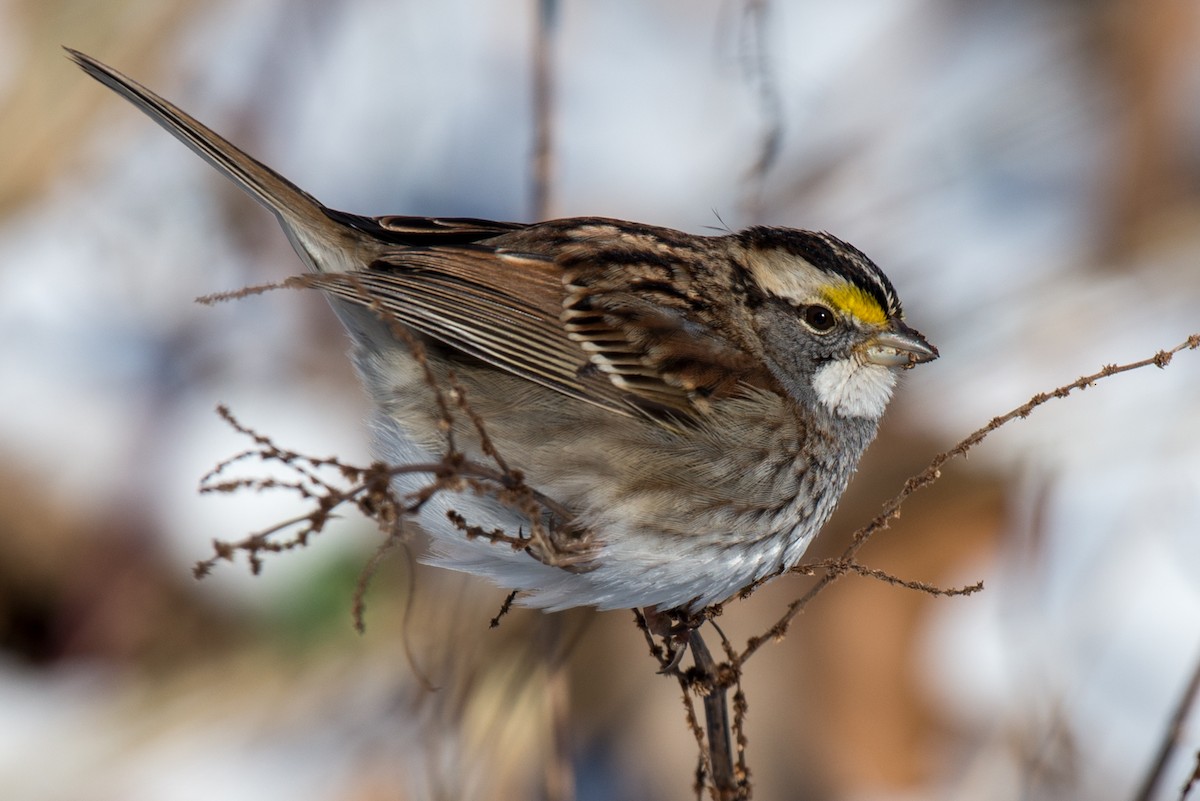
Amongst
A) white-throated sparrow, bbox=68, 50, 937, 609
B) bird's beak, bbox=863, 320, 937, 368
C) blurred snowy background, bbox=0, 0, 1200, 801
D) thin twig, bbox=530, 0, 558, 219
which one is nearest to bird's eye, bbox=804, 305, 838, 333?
white-throated sparrow, bbox=68, 50, 937, 609

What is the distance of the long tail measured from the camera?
8.78 feet

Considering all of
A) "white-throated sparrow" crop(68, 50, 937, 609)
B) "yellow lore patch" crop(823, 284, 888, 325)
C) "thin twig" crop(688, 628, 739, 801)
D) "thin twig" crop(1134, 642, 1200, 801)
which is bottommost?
"thin twig" crop(688, 628, 739, 801)

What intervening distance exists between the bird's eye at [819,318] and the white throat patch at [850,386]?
0.09 metres

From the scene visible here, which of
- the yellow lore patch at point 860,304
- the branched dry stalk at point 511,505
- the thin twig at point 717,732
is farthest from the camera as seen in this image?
the yellow lore patch at point 860,304

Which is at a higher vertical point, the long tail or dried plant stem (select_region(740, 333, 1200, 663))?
the long tail

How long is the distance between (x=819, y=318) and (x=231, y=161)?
58.0 inches

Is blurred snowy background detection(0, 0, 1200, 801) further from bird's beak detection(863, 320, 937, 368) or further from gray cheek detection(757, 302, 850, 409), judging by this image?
bird's beak detection(863, 320, 937, 368)

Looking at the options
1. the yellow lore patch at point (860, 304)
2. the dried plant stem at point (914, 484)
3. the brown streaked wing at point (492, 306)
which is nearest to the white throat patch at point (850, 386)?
the yellow lore patch at point (860, 304)

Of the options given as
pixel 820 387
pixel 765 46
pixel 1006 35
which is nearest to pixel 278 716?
pixel 820 387

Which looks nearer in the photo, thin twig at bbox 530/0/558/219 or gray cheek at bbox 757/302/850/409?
gray cheek at bbox 757/302/850/409

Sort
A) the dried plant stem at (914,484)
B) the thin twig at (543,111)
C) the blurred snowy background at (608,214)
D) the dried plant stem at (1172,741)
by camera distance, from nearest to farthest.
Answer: the dried plant stem at (914,484)
the dried plant stem at (1172,741)
the thin twig at (543,111)
the blurred snowy background at (608,214)

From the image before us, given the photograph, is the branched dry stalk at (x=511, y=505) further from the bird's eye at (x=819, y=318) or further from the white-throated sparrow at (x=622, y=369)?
the bird's eye at (x=819, y=318)

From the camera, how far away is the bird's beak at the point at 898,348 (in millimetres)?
2957

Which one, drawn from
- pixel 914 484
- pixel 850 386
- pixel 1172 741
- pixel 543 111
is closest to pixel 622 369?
pixel 850 386
